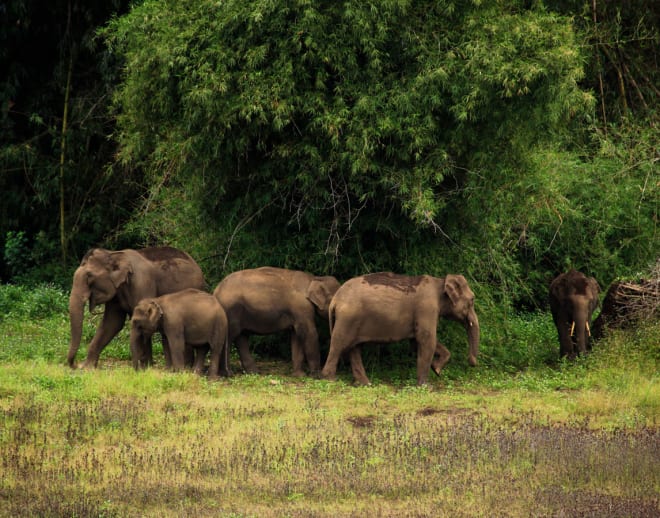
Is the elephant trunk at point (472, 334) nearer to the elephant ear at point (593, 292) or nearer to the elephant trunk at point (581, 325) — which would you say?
the elephant trunk at point (581, 325)

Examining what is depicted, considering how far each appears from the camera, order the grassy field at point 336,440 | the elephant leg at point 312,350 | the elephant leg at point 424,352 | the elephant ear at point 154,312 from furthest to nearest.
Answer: the elephant leg at point 312,350, the elephant leg at point 424,352, the elephant ear at point 154,312, the grassy field at point 336,440

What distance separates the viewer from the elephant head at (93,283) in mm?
12586

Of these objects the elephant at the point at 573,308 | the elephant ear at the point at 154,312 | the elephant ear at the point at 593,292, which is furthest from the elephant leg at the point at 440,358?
the elephant ear at the point at 154,312

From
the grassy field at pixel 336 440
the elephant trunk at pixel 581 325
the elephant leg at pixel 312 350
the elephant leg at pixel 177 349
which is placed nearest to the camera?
the grassy field at pixel 336 440

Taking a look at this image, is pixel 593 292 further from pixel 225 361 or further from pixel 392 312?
pixel 225 361

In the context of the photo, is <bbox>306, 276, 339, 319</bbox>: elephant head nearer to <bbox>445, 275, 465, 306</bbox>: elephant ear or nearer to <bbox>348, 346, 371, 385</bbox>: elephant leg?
<bbox>348, 346, 371, 385</bbox>: elephant leg

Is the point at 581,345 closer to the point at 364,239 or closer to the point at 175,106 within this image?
the point at 364,239

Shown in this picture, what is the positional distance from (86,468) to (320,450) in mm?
1774

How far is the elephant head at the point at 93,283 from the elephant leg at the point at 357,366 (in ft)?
8.44

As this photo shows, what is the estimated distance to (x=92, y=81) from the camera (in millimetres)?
20844

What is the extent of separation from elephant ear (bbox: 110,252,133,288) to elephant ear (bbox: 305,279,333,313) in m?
1.95

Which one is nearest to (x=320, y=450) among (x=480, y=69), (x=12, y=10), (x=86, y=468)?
(x=86, y=468)

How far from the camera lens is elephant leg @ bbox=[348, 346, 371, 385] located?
1269 cm

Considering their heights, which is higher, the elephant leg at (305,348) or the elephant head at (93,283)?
the elephant head at (93,283)
